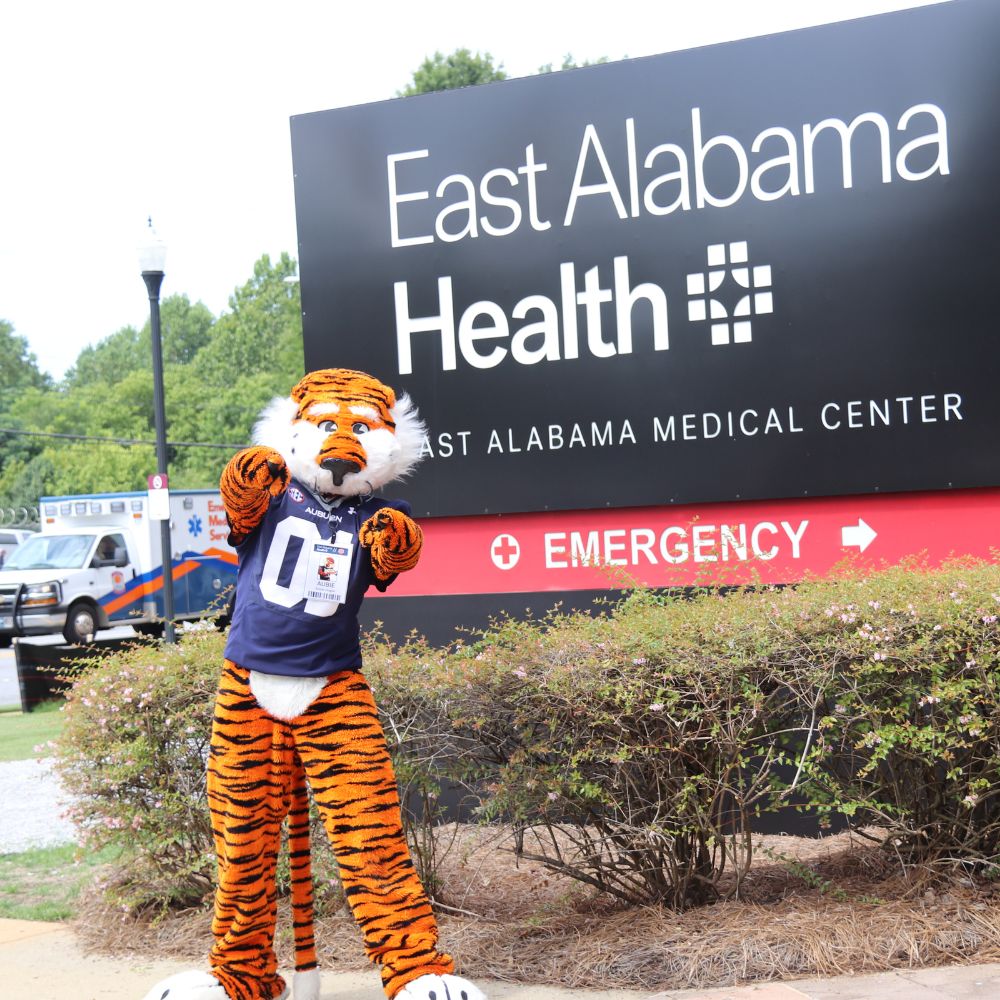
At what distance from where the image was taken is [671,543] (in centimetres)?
629

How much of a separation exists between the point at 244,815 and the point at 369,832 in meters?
0.40

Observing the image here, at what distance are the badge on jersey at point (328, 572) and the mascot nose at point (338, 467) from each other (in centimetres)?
21

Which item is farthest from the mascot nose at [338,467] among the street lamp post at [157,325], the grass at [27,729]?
the street lamp post at [157,325]

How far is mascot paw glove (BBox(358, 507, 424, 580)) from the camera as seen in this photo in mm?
3895

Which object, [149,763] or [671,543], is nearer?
[149,763]

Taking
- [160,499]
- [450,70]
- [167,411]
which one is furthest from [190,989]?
[167,411]

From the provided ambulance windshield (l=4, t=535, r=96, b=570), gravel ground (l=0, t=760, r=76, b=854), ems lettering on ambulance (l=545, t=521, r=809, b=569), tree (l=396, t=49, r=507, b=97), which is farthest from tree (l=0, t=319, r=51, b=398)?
ems lettering on ambulance (l=545, t=521, r=809, b=569)

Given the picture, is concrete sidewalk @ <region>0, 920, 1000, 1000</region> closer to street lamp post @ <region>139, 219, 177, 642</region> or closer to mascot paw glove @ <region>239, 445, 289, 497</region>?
mascot paw glove @ <region>239, 445, 289, 497</region>

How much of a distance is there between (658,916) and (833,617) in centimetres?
123

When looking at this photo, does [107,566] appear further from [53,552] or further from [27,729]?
[27,729]

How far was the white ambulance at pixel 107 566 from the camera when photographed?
68.1 ft

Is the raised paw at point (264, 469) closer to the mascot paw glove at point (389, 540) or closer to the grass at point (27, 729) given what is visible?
the mascot paw glove at point (389, 540)

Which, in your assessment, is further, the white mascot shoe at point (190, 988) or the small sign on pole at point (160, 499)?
the small sign on pole at point (160, 499)

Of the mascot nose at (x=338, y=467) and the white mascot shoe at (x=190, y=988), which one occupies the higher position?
the mascot nose at (x=338, y=467)
